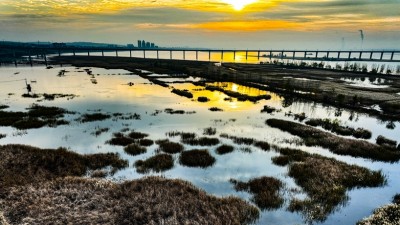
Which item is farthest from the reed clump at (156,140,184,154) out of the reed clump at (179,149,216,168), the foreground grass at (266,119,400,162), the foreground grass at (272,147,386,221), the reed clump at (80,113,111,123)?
the reed clump at (80,113,111,123)

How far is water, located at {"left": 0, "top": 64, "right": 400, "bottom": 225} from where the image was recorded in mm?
17344

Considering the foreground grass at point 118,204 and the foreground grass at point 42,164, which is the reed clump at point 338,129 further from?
the foreground grass at point 42,164

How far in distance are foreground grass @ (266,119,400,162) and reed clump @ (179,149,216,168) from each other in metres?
10.5

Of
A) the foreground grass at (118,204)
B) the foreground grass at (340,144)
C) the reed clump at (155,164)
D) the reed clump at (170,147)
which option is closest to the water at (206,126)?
the reed clump at (155,164)

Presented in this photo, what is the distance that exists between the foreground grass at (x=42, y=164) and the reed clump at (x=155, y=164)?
51.9 inches

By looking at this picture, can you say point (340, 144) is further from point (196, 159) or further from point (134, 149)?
point (134, 149)

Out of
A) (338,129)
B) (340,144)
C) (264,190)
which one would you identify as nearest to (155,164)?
(264,190)

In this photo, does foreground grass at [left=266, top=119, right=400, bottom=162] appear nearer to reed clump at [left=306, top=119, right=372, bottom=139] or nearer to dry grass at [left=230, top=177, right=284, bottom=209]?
reed clump at [left=306, top=119, right=372, bottom=139]

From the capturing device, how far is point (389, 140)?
2702cm

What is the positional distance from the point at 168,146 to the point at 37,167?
1035cm

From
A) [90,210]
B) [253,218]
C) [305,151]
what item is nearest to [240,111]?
[305,151]

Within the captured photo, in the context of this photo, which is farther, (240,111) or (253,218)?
(240,111)

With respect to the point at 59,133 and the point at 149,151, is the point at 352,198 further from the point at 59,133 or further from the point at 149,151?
the point at 59,133

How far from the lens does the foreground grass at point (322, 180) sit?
15.2 metres
